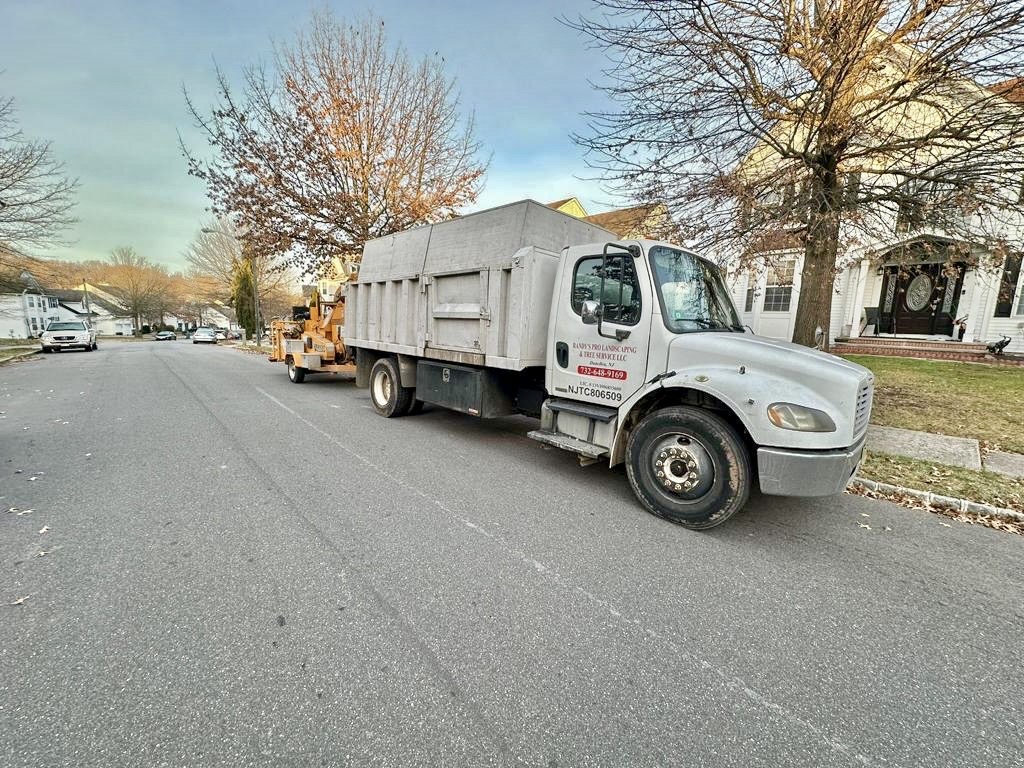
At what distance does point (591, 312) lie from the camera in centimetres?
427

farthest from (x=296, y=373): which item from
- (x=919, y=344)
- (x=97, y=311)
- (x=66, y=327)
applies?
(x=97, y=311)

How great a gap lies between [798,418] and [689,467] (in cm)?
92

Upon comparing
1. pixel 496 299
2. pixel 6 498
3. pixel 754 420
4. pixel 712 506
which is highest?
pixel 496 299

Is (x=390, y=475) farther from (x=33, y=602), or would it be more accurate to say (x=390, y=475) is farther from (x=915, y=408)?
(x=915, y=408)

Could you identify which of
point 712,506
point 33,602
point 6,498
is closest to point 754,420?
point 712,506

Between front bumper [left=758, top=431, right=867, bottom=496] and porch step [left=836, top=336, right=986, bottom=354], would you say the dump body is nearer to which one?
front bumper [left=758, top=431, right=867, bottom=496]

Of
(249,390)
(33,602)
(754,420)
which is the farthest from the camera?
(249,390)

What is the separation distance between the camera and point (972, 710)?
198cm

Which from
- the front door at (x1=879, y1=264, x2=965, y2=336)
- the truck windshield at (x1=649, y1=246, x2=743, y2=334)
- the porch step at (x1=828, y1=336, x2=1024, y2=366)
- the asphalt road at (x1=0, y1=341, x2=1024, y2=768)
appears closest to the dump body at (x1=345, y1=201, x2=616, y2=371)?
the truck windshield at (x1=649, y1=246, x2=743, y2=334)

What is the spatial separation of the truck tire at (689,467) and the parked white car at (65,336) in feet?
100

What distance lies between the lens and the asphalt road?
1770 millimetres

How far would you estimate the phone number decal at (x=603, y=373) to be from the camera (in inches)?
169

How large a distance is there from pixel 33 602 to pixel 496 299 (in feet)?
14.4

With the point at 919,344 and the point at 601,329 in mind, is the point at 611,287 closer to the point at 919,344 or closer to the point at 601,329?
the point at 601,329
